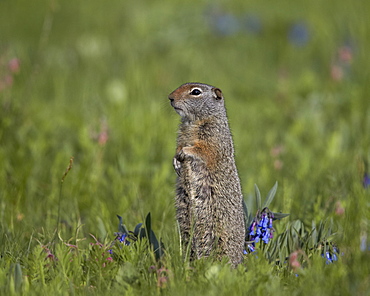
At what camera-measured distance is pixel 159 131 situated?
593 cm

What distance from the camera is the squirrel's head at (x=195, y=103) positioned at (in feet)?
12.1

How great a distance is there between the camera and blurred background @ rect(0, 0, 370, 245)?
178 inches

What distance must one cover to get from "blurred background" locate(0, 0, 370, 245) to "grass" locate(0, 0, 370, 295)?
0.07ft

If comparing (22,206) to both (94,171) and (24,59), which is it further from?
(24,59)

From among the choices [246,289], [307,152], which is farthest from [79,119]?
[246,289]

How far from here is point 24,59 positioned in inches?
306

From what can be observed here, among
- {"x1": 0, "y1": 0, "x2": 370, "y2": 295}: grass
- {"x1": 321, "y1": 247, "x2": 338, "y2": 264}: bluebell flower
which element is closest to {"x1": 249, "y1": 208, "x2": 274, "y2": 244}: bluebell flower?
{"x1": 0, "y1": 0, "x2": 370, "y2": 295}: grass

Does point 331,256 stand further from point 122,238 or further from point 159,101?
point 159,101

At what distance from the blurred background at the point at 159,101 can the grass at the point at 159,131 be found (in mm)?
22

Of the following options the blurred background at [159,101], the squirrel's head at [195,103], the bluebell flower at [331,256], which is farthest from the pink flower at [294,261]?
the squirrel's head at [195,103]

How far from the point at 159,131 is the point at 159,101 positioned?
1.11 meters

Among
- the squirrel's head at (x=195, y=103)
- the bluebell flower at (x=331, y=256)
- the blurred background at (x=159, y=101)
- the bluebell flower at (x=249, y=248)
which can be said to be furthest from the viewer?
the blurred background at (x=159, y=101)

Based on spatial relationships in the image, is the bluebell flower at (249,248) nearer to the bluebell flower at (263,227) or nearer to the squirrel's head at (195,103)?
the bluebell flower at (263,227)

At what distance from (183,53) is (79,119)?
8.94 ft
